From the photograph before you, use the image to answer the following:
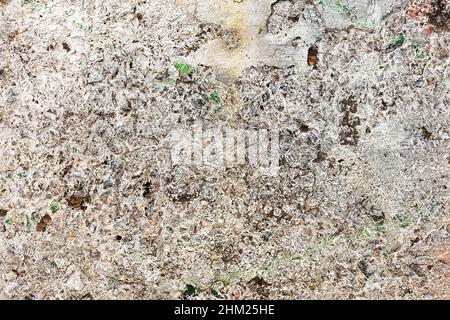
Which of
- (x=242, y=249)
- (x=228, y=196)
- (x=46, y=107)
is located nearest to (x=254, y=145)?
(x=228, y=196)

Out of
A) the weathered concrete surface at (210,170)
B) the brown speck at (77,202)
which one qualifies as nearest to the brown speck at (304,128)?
the weathered concrete surface at (210,170)

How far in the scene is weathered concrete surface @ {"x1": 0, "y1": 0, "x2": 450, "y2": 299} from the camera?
204cm

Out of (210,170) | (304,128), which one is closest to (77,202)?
(210,170)

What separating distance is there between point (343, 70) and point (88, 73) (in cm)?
118

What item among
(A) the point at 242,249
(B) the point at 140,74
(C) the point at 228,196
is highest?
(B) the point at 140,74

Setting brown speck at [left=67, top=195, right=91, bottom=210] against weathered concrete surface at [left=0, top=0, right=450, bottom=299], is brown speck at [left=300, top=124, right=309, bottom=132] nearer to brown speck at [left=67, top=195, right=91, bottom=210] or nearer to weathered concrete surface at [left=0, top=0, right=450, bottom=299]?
weathered concrete surface at [left=0, top=0, right=450, bottom=299]

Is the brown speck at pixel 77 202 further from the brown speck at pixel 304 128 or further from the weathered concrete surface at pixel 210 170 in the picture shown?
the brown speck at pixel 304 128

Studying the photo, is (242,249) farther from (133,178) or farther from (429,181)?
(429,181)

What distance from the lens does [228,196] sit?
2045 millimetres

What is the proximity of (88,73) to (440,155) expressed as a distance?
167 centimetres

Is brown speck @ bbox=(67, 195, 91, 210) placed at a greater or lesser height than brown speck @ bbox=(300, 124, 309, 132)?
lesser

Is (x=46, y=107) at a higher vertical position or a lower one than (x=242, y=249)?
higher

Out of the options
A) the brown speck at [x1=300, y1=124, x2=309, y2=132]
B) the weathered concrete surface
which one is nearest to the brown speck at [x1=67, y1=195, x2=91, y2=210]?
the weathered concrete surface

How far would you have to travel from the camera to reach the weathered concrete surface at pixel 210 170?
6.68 feet
